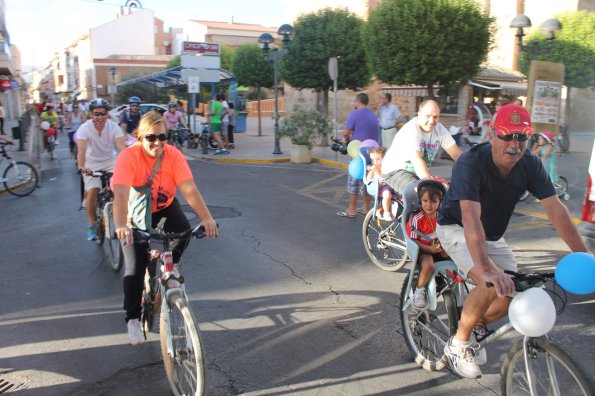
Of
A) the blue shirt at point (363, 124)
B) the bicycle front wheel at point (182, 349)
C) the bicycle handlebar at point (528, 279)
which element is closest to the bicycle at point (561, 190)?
the blue shirt at point (363, 124)

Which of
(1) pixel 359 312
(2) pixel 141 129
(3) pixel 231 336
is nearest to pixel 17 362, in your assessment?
(3) pixel 231 336

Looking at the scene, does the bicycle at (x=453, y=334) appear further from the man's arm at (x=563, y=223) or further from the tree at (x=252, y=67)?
the tree at (x=252, y=67)

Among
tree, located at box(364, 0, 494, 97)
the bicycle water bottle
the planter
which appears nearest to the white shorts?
the bicycle water bottle

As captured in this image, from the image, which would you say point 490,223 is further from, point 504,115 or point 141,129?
point 141,129

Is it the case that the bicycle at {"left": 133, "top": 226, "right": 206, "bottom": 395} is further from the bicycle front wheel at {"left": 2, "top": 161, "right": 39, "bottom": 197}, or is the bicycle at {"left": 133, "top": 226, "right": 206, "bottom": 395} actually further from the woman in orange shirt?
the bicycle front wheel at {"left": 2, "top": 161, "right": 39, "bottom": 197}

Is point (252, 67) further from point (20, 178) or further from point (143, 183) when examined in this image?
point (143, 183)

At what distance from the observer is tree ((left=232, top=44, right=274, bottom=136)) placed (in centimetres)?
3428

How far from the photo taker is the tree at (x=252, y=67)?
34281mm

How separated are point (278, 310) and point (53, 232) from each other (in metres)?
4.53

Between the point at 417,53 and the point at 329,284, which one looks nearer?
the point at 329,284

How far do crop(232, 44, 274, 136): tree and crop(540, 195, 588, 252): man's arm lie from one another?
32.1 m

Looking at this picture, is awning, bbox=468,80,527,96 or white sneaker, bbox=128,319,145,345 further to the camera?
awning, bbox=468,80,527,96

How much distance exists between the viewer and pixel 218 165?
1566 centimetres

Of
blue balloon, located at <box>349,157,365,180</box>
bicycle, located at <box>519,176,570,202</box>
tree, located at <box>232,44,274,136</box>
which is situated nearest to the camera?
blue balloon, located at <box>349,157,365,180</box>
